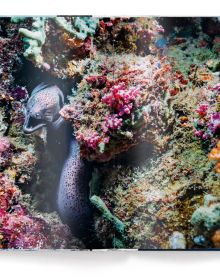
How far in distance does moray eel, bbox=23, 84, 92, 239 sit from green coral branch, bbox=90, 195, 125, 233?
7cm

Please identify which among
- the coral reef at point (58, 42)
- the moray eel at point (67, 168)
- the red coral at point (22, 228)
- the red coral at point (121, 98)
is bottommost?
the red coral at point (22, 228)

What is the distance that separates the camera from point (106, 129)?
341 centimetres

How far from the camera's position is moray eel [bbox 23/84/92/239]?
3.51 metres

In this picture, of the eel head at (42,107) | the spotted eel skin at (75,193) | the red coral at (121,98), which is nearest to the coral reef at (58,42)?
the eel head at (42,107)

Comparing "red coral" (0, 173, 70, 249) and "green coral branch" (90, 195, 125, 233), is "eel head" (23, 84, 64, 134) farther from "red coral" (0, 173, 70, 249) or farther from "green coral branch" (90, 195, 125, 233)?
"green coral branch" (90, 195, 125, 233)

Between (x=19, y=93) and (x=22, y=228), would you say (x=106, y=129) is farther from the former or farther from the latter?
(x=22, y=228)

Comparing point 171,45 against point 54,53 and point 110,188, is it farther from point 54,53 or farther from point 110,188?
point 110,188

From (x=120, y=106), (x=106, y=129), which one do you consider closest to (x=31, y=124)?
(x=106, y=129)

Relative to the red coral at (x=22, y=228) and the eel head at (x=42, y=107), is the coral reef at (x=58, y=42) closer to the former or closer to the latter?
the eel head at (x=42, y=107)

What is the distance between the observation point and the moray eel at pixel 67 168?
351cm

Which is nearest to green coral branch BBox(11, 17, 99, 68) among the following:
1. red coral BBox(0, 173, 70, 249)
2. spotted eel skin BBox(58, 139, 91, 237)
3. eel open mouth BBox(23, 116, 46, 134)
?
eel open mouth BBox(23, 116, 46, 134)

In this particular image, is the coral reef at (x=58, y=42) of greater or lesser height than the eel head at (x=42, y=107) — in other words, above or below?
above
